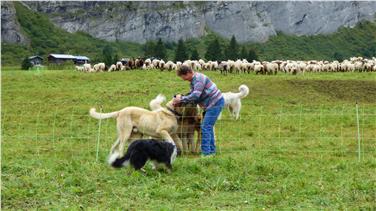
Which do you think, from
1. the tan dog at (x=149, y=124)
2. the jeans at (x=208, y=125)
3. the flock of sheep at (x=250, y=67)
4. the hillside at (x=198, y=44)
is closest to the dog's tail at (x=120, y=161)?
the tan dog at (x=149, y=124)

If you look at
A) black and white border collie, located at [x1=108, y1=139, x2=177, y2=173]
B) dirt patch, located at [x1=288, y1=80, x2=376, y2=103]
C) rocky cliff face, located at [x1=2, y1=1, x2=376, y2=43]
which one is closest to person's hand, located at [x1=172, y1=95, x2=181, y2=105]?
black and white border collie, located at [x1=108, y1=139, x2=177, y2=173]

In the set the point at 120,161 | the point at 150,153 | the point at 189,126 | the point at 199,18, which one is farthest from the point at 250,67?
the point at 199,18

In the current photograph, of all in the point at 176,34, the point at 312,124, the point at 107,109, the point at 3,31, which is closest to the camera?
the point at 312,124

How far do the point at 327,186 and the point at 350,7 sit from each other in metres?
148

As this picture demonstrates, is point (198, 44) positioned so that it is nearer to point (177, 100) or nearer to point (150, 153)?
point (177, 100)

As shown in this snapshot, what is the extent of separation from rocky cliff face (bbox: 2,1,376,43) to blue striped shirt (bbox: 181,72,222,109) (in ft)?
416

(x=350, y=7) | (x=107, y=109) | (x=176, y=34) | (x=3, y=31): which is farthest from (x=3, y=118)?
→ (x=350, y=7)

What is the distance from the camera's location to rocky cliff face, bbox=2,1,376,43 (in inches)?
5502

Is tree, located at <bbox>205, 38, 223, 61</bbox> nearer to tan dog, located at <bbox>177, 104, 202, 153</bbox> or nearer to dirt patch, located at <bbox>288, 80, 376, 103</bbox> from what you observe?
dirt patch, located at <bbox>288, 80, 376, 103</bbox>

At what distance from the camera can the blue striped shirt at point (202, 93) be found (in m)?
10.5

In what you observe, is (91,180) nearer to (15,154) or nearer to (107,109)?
(15,154)

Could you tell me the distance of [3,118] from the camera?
1736 cm

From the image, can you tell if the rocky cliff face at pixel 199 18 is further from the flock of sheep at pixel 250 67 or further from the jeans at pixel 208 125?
the jeans at pixel 208 125

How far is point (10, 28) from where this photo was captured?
11725cm
